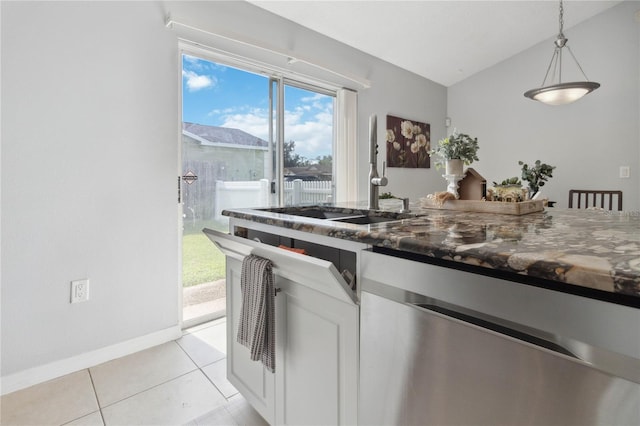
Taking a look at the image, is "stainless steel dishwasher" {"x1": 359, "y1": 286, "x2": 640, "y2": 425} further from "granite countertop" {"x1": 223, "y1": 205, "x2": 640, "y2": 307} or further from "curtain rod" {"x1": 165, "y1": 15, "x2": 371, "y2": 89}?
"curtain rod" {"x1": 165, "y1": 15, "x2": 371, "y2": 89}

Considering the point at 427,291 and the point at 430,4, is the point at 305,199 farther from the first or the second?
the point at 427,291

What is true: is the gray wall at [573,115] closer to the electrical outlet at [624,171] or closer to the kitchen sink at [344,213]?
the electrical outlet at [624,171]

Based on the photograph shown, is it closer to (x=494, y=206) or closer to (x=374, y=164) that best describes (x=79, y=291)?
(x=374, y=164)

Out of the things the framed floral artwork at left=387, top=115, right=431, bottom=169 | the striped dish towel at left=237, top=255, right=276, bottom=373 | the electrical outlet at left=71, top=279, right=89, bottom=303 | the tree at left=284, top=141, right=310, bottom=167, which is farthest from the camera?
the framed floral artwork at left=387, top=115, right=431, bottom=169

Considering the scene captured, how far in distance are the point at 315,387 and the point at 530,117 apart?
15.5ft

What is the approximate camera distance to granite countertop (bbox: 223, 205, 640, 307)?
20.4 inches

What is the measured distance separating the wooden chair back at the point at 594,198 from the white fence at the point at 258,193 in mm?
2913

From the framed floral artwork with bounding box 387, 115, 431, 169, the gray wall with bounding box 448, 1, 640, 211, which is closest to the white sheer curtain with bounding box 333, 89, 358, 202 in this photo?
the framed floral artwork with bounding box 387, 115, 431, 169

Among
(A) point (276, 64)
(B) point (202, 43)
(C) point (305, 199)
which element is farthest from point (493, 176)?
(B) point (202, 43)

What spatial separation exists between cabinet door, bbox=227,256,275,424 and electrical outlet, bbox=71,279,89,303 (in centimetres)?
105

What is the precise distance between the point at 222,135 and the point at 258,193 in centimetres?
58

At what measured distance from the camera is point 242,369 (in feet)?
4.83

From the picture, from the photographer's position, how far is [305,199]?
11.1 ft

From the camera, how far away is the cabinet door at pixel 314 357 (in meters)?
0.96
